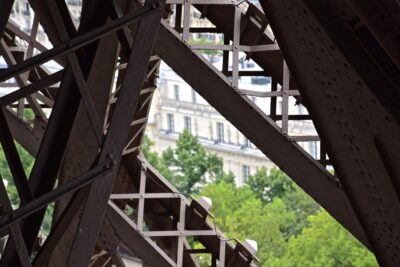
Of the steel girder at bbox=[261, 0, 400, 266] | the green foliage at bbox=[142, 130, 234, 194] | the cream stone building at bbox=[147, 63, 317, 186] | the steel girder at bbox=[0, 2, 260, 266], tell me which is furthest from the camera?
the cream stone building at bbox=[147, 63, 317, 186]

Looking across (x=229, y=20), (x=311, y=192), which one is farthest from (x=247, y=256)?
(x=311, y=192)

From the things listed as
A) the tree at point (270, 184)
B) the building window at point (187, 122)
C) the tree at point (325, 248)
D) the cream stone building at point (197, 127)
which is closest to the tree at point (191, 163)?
the cream stone building at point (197, 127)

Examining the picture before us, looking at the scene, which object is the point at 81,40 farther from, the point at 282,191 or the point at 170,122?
the point at 170,122

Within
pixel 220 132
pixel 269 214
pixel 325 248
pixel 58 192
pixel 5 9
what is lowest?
pixel 269 214

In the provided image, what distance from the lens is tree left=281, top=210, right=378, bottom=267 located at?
6012cm

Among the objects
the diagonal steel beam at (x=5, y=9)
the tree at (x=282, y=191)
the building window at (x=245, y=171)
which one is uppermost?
the diagonal steel beam at (x=5, y=9)

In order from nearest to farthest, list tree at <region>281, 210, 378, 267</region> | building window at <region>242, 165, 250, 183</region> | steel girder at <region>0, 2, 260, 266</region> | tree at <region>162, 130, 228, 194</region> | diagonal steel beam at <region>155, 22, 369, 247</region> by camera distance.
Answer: diagonal steel beam at <region>155, 22, 369, 247</region>, steel girder at <region>0, 2, 260, 266</region>, tree at <region>281, 210, 378, 267</region>, tree at <region>162, 130, 228, 194</region>, building window at <region>242, 165, 250, 183</region>

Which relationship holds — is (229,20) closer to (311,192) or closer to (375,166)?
(311,192)

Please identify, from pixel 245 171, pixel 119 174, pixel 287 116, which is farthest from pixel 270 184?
pixel 287 116

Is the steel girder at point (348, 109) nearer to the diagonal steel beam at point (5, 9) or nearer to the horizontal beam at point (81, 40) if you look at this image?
the horizontal beam at point (81, 40)

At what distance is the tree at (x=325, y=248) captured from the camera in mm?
60116

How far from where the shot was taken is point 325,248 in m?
62.2

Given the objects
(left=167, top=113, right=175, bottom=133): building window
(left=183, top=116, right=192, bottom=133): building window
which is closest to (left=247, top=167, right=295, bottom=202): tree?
(left=183, top=116, right=192, bottom=133): building window

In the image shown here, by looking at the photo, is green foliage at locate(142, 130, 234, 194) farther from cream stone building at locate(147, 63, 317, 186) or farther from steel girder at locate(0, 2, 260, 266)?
steel girder at locate(0, 2, 260, 266)
